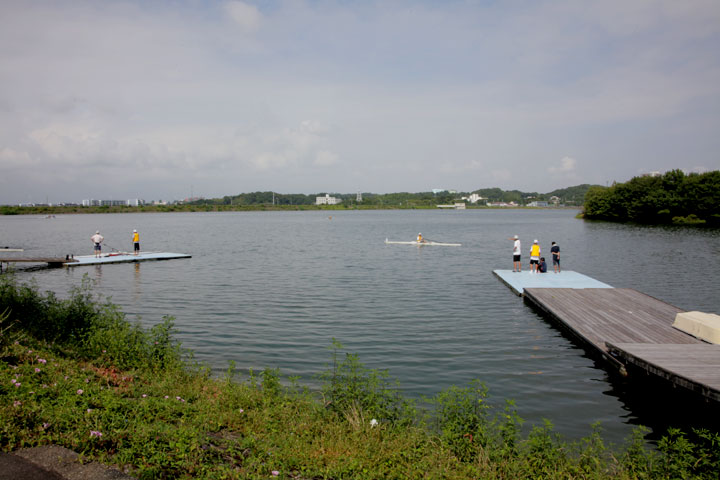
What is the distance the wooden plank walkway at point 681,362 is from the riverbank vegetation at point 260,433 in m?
0.94

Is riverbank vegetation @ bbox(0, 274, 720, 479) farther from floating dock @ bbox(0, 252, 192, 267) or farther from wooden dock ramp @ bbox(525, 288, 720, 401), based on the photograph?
floating dock @ bbox(0, 252, 192, 267)

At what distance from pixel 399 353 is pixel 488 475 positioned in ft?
25.1

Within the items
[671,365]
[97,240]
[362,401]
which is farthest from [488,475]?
[97,240]

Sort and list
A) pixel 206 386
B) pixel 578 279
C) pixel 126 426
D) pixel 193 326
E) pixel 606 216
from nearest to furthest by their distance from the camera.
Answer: pixel 126 426 → pixel 206 386 → pixel 193 326 → pixel 578 279 → pixel 606 216

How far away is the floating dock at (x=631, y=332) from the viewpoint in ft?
30.2

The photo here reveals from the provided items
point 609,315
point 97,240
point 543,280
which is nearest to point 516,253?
point 543,280

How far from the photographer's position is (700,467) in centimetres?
654

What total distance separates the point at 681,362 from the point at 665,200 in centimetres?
10200

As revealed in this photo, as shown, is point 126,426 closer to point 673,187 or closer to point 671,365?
point 671,365

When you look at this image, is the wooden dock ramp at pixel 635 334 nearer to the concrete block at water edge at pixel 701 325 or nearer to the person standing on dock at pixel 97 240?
the concrete block at water edge at pixel 701 325

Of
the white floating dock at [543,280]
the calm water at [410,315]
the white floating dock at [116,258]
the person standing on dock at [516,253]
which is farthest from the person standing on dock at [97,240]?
the person standing on dock at [516,253]

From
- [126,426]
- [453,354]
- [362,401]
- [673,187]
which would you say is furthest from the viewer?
[673,187]

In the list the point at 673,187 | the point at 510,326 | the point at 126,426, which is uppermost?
the point at 673,187

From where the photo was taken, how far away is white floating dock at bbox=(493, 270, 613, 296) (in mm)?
22641
